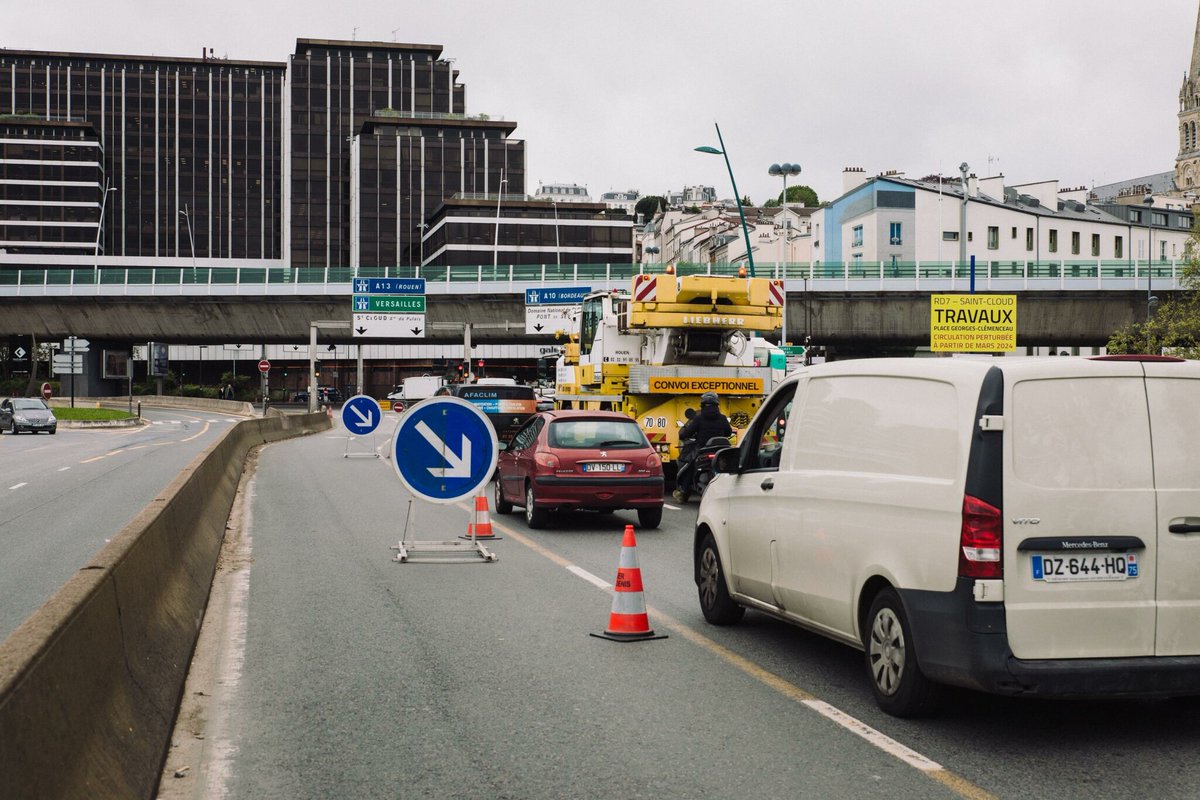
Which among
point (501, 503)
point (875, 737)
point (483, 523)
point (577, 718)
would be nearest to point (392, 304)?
point (501, 503)

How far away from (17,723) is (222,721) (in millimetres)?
2849

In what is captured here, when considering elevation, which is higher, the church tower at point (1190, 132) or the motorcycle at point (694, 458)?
the church tower at point (1190, 132)

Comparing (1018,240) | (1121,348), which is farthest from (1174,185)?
(1121,348)

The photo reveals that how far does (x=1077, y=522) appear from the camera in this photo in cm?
580

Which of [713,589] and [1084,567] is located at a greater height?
[1084,567]

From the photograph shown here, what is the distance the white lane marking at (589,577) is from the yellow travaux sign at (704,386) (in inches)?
340

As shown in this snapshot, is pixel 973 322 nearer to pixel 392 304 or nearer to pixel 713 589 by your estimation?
pixel 392 304

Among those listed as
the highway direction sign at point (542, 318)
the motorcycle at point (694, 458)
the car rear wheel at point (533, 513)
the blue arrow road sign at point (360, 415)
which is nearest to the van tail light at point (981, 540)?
the car rear wheel at point (533, 513)

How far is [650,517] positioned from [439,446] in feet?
14.9

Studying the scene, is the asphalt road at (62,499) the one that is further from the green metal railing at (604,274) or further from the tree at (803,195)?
the tree at (803,195)

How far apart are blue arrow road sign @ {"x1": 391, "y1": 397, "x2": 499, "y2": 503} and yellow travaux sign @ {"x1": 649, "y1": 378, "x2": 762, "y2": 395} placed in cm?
873

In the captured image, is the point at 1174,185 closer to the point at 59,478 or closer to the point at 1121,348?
the point at 1121,348

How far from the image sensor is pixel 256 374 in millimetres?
124375

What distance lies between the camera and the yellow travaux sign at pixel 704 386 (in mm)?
20641
